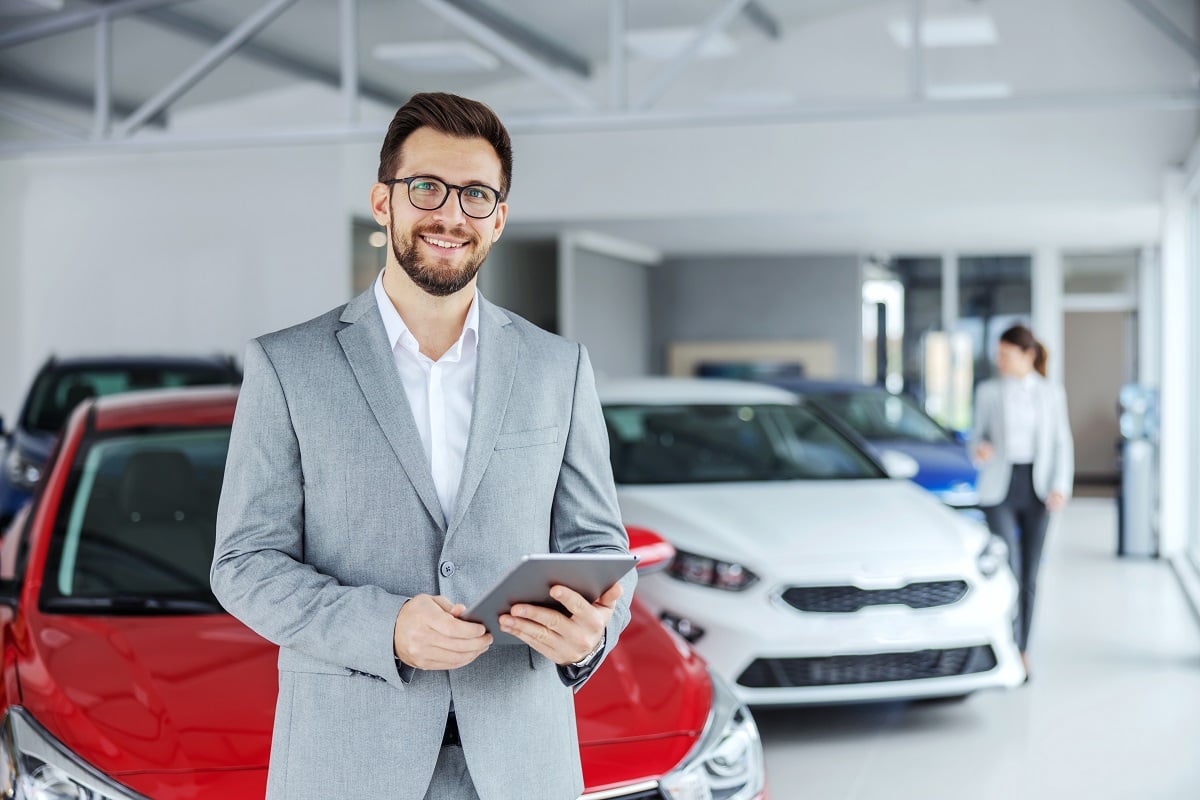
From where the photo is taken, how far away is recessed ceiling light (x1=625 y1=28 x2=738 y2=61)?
10078 millimetres

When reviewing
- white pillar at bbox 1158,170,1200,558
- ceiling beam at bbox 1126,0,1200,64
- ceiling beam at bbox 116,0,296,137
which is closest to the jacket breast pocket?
ceiling beam at bbox 1126,0,1200,64

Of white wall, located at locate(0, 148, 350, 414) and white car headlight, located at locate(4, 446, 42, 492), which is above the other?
white wall, located at locate(0, 148, 350, 414)

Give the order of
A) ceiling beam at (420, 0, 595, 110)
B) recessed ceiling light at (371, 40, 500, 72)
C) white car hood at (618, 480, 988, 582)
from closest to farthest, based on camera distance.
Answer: white car hood at (618, 480, 988, 582) < ceiling beam at (420, 0, 595, 110) < recessed ceiling light at (371, 40, 500, 72)

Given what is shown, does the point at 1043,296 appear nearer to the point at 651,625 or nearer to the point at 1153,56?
the point at 1153,56

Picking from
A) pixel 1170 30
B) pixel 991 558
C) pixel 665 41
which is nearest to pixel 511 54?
pixel 665 41

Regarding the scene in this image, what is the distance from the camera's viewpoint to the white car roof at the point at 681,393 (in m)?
5.75

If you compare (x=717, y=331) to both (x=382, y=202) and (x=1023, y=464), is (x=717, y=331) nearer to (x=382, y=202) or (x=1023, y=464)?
(x=1023, y=464)

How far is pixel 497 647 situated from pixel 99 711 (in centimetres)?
105

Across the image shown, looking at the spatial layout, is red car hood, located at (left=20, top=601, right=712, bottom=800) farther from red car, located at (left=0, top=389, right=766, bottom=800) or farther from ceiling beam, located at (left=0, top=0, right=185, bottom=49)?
ceiling beam, located at (left=0, top=0, right=185, bottom=49)

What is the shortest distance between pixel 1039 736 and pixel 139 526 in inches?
128

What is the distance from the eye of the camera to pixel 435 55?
9.89 metres

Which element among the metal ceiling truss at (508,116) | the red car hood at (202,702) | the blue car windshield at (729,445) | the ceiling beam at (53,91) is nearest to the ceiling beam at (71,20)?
the metal ceiling truss at (508,116)

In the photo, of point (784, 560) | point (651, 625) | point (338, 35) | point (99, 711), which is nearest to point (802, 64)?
point (338, 35)

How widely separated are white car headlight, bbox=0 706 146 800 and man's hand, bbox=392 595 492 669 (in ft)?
2.79
